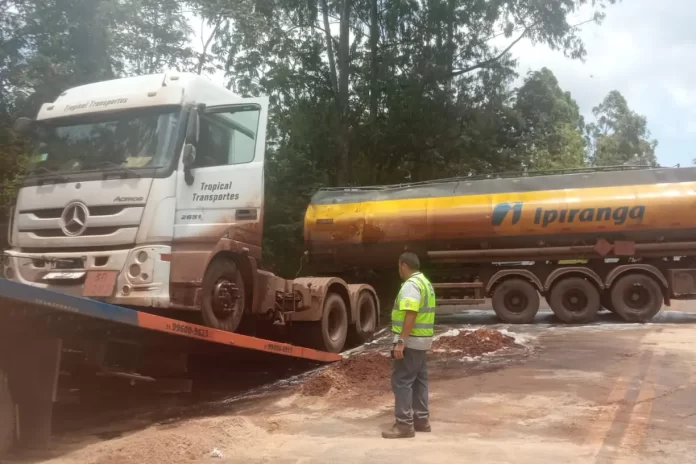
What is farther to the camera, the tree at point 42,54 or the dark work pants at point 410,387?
the tree at point 42,54

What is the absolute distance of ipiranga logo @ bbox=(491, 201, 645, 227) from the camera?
1232cm

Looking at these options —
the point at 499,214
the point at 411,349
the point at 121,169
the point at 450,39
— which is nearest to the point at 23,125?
the point at 121,169

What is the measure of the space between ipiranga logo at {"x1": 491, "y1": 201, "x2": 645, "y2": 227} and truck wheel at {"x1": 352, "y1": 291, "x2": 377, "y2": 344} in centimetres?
366

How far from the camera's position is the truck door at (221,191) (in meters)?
5.94

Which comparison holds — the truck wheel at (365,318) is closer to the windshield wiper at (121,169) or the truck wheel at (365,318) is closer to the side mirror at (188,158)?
the side mirror at (188,158)

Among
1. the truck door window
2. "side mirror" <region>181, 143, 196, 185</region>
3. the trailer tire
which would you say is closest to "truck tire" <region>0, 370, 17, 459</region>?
"side mirror" <region>181, 143, 196, 185</region>

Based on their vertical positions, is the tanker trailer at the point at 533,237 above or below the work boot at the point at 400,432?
above

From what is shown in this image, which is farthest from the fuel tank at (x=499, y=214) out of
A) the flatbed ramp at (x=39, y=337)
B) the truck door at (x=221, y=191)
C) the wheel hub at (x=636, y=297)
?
the flatbed ramp at (x=39, y=337)

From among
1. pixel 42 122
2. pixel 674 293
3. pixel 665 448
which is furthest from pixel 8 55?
pixel 674 293

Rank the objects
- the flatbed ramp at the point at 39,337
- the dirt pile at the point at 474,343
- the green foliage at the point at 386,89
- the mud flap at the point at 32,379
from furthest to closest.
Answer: the green foliage at the point at 386,89, the dirt pile at the point at 474,343, the mud flap at the point at 32,379, the flatbed ramp at the point at 39,337

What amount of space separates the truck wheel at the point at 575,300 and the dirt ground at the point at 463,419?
Result: 3.83 metres

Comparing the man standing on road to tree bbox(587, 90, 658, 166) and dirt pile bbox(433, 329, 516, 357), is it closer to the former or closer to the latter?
dirt pile bbox(433, 329, 516, 357)

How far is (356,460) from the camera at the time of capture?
455 centimetres

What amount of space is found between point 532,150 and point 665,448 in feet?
55.6
